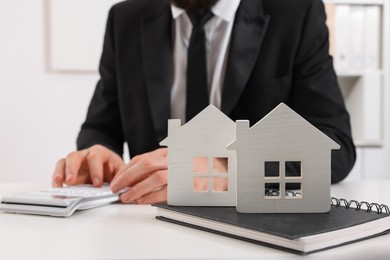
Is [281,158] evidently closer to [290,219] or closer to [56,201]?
[290,219]

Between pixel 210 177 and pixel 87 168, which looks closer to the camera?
pixel 210 177

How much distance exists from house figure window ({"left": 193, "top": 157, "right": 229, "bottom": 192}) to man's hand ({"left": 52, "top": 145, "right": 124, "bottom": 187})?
0.27m

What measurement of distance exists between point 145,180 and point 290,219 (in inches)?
12.6

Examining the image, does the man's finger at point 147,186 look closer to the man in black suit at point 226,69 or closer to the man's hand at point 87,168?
the man's hand at point 87,168

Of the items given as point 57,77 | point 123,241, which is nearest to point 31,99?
point 57,77

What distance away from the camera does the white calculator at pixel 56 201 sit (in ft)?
2.76

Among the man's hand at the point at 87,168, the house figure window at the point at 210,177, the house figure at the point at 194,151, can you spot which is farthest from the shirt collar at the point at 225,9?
the house figure at the point at 194,151

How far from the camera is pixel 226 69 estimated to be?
144 cm

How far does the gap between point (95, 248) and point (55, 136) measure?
7.50 ft

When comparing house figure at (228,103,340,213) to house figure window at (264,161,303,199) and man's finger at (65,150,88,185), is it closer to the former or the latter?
house figure window at (264,161,303,199)

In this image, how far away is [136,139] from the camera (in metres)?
1.61

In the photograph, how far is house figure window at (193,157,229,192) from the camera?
794 mm

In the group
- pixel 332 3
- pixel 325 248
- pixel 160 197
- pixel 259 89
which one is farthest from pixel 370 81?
pixel 325 248

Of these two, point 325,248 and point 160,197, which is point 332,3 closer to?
point 160,197
